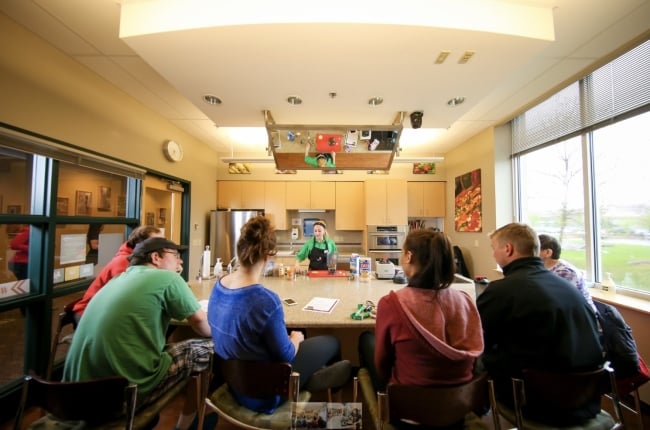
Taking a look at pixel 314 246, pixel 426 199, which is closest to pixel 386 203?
pixel 426 199

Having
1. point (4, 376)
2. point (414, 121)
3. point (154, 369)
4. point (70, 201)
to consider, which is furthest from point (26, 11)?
point (414, 121)

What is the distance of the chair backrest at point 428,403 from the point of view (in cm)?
90

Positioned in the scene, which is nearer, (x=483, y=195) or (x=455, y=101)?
(x=455, y=101)

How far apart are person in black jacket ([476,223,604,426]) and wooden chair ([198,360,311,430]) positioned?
1.00 metres

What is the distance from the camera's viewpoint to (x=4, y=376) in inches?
74.5

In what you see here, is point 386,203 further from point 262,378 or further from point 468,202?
point 262,378

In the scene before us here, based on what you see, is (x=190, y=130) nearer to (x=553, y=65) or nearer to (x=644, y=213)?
(x=553, y=65)

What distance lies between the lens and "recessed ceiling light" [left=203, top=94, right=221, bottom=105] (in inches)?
86.3

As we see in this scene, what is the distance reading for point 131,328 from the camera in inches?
45.0

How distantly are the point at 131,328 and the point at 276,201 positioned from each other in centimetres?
394

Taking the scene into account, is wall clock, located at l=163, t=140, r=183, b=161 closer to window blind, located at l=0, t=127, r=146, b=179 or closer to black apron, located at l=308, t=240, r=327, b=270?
window blind, located at l=0, t=127, r=146, b=179

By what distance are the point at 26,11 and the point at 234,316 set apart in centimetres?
256

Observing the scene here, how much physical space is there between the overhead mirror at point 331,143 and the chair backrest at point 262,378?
6.80ft

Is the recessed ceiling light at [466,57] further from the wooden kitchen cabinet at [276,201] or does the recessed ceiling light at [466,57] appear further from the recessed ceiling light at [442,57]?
the wooden kitchen cabinet at [276,201]
